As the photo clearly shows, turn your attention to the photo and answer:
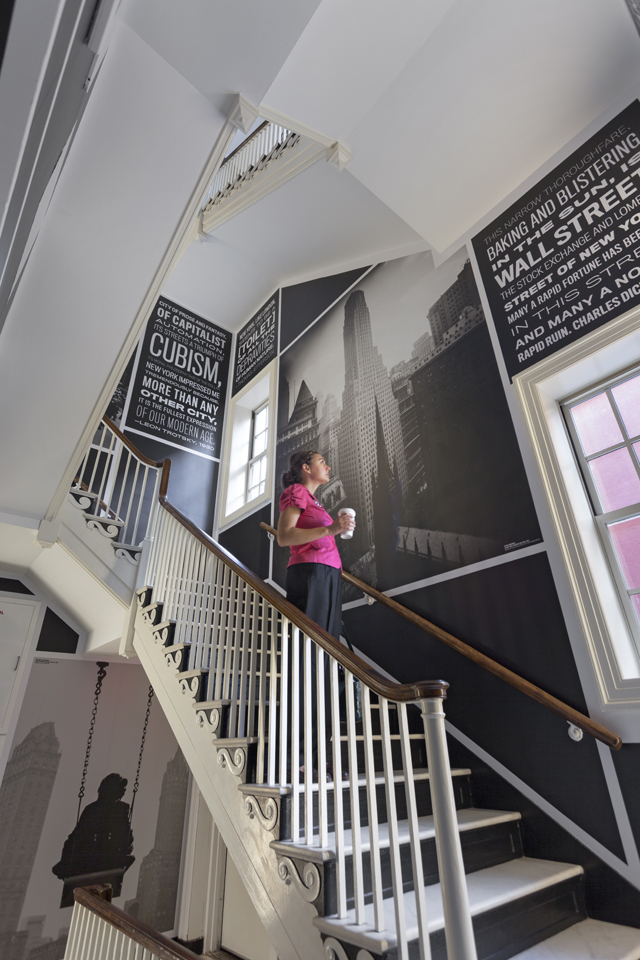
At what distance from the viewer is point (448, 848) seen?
1.38 metres

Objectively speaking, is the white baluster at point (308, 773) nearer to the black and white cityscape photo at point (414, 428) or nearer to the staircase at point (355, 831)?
the staircase at point (355, 831)

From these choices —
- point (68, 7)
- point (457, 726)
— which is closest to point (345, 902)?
point (457, 726)

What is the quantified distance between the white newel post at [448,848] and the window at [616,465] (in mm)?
1584

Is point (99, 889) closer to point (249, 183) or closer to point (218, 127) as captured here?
point (218, 127)

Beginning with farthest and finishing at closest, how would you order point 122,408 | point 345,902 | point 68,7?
point 122,408
point 345,902
point 68,7

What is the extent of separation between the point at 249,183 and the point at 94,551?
12.8ft

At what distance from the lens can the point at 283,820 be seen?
2.01m

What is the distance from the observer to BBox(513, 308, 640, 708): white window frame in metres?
2.40

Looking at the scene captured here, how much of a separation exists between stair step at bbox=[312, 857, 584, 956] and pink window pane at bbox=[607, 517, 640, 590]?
4.47 ft

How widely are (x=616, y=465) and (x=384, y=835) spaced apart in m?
2.21

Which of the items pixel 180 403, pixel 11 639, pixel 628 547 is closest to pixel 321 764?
pixel 628 547

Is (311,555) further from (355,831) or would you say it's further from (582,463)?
(582,463)

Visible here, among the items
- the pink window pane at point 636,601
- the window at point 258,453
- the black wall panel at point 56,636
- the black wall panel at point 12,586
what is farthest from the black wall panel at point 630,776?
the black wall panel at point 12,586

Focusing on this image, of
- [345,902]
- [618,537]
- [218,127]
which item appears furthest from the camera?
[618,537]
